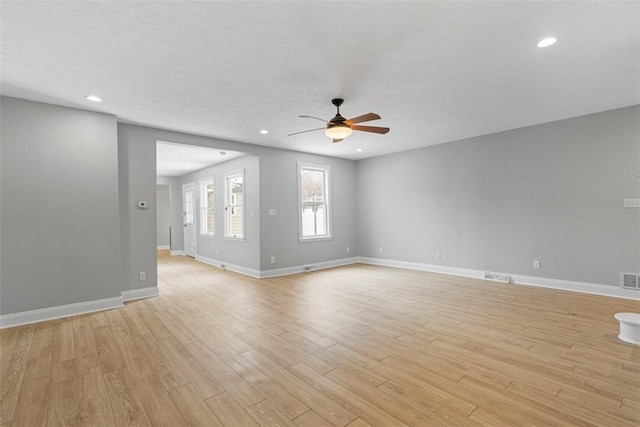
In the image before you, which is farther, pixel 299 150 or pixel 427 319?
pixel 299 150

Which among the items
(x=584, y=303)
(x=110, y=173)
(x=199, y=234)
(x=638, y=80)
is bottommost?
(x=584, y=303)

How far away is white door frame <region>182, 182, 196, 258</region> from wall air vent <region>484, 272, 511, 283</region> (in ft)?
26.1

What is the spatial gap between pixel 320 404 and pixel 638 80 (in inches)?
191

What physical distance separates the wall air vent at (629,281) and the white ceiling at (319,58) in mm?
2456

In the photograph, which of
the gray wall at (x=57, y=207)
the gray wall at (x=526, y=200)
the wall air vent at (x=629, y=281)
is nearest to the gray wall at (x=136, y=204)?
the gray wall at (x=57, y=207)

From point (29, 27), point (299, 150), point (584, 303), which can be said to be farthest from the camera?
point (299, 150)

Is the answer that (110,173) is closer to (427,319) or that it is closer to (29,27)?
(29,27)

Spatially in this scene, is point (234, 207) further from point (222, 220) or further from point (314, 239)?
point (314, 239)

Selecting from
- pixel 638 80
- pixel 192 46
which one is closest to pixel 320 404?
pixel 192 46

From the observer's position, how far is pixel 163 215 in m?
11.2

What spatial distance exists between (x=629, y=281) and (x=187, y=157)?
8410 mm

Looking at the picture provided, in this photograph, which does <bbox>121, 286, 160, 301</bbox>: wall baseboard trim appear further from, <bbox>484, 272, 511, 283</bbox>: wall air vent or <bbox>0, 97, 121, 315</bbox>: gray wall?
<bbox>484, 272, 511, 283</bbox>: wall air vent

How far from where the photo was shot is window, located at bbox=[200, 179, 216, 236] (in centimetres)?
823

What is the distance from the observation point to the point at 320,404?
192cm
